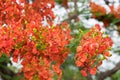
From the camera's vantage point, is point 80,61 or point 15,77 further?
point 15,77

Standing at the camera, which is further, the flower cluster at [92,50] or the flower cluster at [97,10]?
the flower cluster at [97,10]

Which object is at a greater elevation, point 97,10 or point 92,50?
point 97,10

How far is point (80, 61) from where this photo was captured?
9.85 feet

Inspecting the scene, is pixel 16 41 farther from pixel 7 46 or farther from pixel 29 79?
pixel 29 79

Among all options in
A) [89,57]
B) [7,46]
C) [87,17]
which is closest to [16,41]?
[7,46]

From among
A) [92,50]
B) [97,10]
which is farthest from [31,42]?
[97,10]

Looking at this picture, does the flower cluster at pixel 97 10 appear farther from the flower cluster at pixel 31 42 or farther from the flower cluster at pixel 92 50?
the flower cluster at pixel 92 50

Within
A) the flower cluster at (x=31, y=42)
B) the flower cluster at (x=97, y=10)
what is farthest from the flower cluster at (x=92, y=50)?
the flower cluster at (x=97, y=10)

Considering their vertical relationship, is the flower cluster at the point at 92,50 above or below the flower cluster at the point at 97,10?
below

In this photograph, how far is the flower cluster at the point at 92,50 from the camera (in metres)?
3.00

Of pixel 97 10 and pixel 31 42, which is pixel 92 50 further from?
pixel 97 10

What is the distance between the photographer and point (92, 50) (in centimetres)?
300

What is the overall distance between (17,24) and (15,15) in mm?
285

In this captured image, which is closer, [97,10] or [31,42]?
[31,42]
